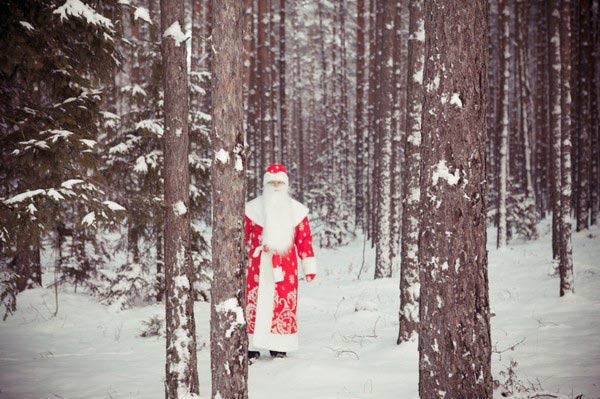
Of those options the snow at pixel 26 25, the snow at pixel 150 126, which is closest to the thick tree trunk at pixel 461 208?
the snow at pixel 26 25

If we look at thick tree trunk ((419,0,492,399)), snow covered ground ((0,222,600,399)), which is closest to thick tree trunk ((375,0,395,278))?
snow covered ground ((0,222,600,399))

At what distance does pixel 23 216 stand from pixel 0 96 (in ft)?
5.42

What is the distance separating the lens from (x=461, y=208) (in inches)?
122

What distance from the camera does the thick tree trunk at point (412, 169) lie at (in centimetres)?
602

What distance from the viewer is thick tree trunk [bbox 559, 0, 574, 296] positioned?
8047mm

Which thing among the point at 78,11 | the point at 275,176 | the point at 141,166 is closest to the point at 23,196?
the point at 78,11

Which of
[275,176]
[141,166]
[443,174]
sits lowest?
[443,174]

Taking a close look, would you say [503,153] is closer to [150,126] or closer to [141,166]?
[150,126]

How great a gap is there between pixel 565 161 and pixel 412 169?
15.5 ft

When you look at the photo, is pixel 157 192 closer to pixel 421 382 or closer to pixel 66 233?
pixel 66 233

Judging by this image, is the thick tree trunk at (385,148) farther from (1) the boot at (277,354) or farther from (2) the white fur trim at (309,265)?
(1) the boot at (277,354)

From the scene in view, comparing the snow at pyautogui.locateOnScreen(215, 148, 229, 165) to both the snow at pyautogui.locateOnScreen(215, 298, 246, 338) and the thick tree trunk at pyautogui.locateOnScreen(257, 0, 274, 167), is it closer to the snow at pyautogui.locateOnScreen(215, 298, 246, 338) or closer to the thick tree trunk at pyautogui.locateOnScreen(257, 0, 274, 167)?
the snow at pyautogui.locateOnScreen(215, 298, 246, 338)

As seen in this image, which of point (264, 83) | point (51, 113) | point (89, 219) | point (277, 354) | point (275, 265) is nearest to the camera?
point (89, 219)

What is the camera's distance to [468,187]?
3.09m
